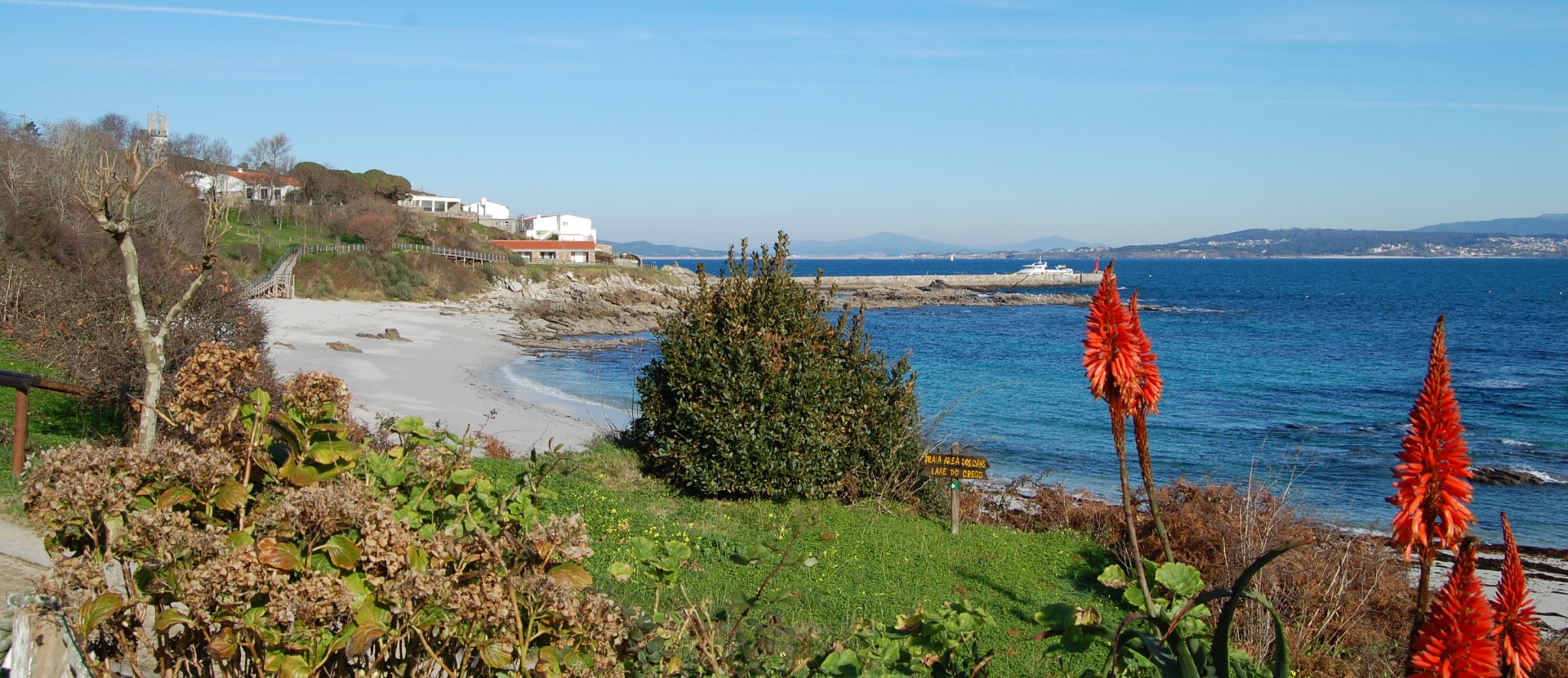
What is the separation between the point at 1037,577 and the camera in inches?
375

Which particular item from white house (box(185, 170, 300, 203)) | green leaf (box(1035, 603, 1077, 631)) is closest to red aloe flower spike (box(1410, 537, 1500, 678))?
green leaf (box(1035, 603, 1077, 631))

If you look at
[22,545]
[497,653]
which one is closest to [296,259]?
[22,545]

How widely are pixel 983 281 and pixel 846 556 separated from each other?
359 ft

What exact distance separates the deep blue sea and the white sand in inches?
77.4

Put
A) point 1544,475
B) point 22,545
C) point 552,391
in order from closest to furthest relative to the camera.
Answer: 1. point 22,545
2. point 1544,475
3. point 552,391

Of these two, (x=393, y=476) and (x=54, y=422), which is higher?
(x=393, y=476)

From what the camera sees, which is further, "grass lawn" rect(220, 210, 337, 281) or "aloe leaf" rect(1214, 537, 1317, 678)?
"grass lawn" rect(220, 210, 337, 281)

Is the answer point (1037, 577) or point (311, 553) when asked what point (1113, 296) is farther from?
point (1037, 577)

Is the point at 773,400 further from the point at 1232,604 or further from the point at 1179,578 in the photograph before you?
the point at 1232,604

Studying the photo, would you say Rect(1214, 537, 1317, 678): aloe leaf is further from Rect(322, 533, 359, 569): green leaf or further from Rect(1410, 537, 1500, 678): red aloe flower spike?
Rect(322, 533, 359, 569): green leaf

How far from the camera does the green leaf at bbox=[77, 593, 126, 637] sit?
2.96 metres

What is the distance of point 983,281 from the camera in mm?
116438

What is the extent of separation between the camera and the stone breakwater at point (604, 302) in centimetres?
4719

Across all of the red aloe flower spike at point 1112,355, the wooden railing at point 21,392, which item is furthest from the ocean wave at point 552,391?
the red aloe flower spike at point 1112,355
